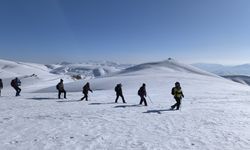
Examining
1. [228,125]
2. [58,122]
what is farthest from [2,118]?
[228,125]

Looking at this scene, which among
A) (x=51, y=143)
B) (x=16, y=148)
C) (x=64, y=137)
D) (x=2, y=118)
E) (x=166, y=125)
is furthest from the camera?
(x=2, y=118)

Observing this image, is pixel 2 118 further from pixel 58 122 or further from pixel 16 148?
pixel 16 148

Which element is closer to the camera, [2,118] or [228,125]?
[228,125]

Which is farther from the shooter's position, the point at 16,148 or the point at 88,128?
the point at 88,128

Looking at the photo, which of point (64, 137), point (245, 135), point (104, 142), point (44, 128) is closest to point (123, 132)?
point (104, 142)

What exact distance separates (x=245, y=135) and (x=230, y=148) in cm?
253

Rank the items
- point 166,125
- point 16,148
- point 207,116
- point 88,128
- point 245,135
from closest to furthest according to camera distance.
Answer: point 16,148 → point 245,135 → point 88,128 → point 166,125 → point 207,116

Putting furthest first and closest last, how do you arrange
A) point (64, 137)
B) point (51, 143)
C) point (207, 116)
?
point (207, 116) < point (64, 137) < point (51, 143)

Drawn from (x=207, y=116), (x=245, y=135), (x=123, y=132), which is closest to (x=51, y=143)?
(x=123, y=132)

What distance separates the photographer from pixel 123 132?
12.7m

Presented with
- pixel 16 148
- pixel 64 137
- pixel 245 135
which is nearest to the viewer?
pixel 16 148

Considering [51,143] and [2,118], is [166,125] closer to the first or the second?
[51,143]

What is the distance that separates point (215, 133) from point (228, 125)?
2.39 meters

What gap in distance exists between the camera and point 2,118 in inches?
621
